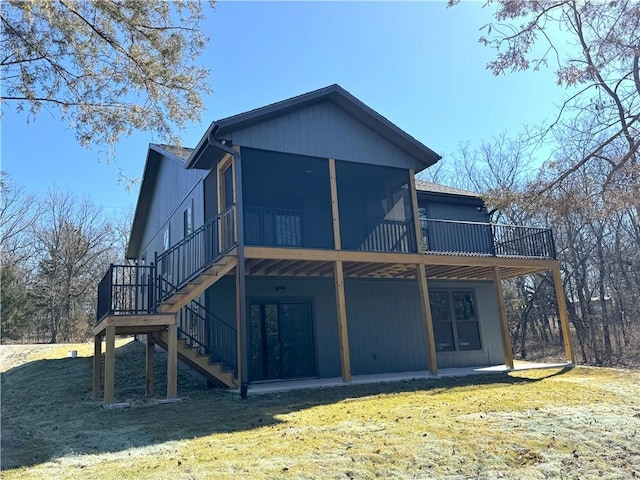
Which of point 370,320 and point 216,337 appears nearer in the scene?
point 216,337

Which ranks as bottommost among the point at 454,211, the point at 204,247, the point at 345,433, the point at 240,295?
the point at 345,433

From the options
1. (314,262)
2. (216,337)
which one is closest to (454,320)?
(314,262)

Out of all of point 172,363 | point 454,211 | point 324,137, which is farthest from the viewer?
point 454,211

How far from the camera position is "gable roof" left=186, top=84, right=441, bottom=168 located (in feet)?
32.3

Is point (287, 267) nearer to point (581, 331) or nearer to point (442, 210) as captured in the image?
point (442, 210)

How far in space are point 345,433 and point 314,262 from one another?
18.4 feet

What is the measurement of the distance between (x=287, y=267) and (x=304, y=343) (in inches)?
81.5

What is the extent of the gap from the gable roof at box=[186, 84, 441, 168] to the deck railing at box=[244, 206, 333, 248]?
165 centimetres

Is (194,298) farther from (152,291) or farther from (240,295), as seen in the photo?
(240,295)

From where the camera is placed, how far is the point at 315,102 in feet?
36.9

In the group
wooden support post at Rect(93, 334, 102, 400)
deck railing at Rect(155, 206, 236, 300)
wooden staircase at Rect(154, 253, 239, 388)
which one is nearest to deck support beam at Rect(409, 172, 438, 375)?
wooden staircase at Rect(154, 253, 239, 388)

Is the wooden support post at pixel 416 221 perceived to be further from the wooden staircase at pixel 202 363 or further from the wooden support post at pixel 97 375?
the wooden support post at pixel 97 375

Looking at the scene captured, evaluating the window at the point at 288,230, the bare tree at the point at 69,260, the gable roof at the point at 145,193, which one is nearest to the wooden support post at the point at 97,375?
the window at the point at 288,230

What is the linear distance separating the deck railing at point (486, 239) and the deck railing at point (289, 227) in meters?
2.94
